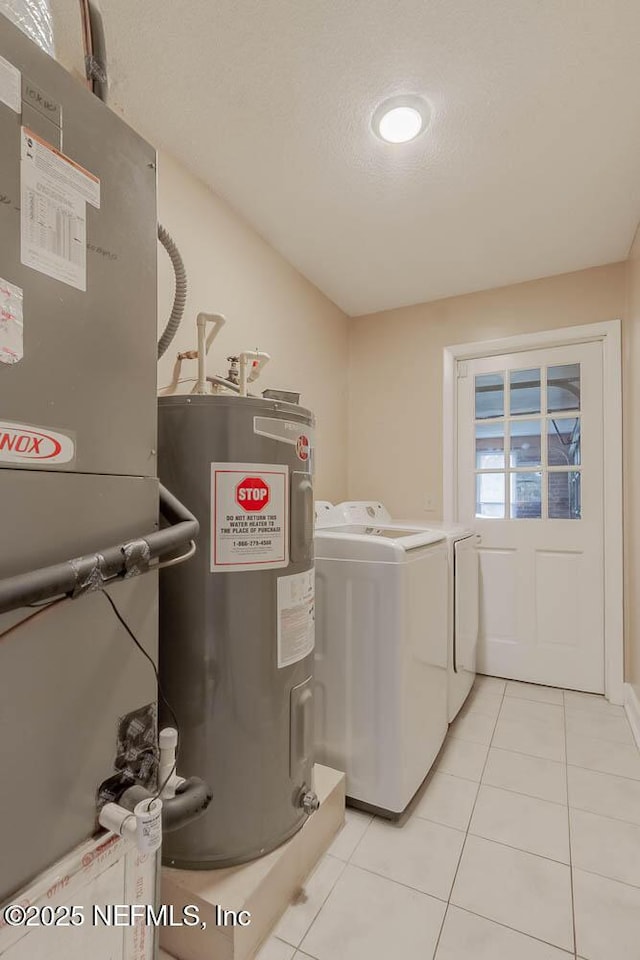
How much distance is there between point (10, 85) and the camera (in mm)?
597

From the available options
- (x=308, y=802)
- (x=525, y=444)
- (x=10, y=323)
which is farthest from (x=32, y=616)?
(x=525, y=444)

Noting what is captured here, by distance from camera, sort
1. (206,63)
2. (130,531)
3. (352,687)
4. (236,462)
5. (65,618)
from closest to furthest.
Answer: (65,618) → (130,531) → (236,462) → (206,63) → (352,687)

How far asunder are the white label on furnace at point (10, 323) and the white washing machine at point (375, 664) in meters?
1.15

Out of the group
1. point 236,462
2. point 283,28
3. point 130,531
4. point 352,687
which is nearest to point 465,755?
point 352,687

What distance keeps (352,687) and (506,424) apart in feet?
6.58

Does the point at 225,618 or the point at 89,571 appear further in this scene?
the point at 225,618

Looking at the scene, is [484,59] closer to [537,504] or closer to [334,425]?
[334,425]

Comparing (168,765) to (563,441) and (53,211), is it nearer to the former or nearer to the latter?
(53,211)

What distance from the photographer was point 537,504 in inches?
108

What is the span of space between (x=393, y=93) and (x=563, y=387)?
6.21 ft

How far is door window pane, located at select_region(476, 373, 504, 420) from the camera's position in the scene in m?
2.88

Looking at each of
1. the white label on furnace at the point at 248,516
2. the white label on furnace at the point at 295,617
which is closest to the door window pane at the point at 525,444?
the white label on furnace at the point at 295,617

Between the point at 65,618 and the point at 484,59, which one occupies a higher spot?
the point at 484,59

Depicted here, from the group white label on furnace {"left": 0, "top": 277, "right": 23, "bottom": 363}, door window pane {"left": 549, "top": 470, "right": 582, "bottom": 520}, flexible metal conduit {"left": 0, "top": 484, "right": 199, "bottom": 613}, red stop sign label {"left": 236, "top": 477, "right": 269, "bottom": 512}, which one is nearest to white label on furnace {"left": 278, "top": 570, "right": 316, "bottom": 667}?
red stop sign label {"left": 236, "top": 477, "right": 269, "bottom": 512}
